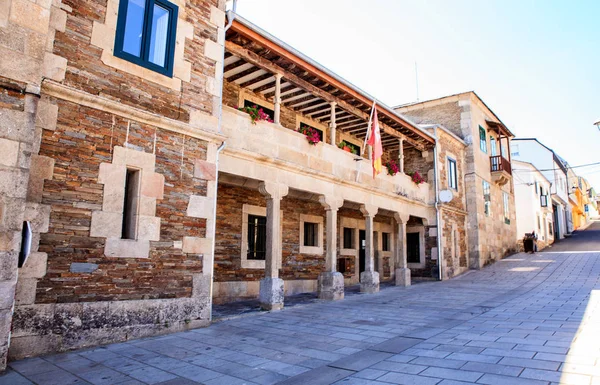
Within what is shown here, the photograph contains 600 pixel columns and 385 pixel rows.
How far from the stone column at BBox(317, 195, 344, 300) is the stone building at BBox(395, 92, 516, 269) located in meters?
9.81

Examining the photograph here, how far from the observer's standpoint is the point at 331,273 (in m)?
10.7

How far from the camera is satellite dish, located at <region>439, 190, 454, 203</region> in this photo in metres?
15.8

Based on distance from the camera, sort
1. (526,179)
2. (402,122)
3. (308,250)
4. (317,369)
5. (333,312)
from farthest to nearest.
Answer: (526,179) < (402,122) < (308,250) < (333,312) < (317,369)

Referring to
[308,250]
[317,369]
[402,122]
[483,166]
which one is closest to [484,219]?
[483,166]

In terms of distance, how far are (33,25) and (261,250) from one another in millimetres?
7602

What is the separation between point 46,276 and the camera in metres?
5.30

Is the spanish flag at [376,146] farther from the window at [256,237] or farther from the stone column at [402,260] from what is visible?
the window at [256,237]

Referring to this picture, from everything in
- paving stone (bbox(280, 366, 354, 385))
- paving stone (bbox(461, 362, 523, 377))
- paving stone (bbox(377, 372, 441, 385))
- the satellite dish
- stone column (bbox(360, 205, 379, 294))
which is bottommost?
paving stone (bbox(280, 366, 354, 385))

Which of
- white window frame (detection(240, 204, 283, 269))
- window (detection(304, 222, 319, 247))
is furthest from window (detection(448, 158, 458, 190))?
white window frame (detection(240, 204, 283, 269))

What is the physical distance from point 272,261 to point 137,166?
375 centimetres

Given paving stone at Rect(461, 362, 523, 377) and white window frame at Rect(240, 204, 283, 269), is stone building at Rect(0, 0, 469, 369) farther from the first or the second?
paving stone at Rect(461, 362, 523, 377)

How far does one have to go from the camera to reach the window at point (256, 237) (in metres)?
11.1

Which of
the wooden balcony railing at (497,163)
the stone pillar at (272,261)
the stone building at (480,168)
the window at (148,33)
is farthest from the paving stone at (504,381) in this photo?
the wooden balcony railing at (497,163)

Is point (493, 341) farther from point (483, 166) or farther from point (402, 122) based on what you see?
point (483, 166)
